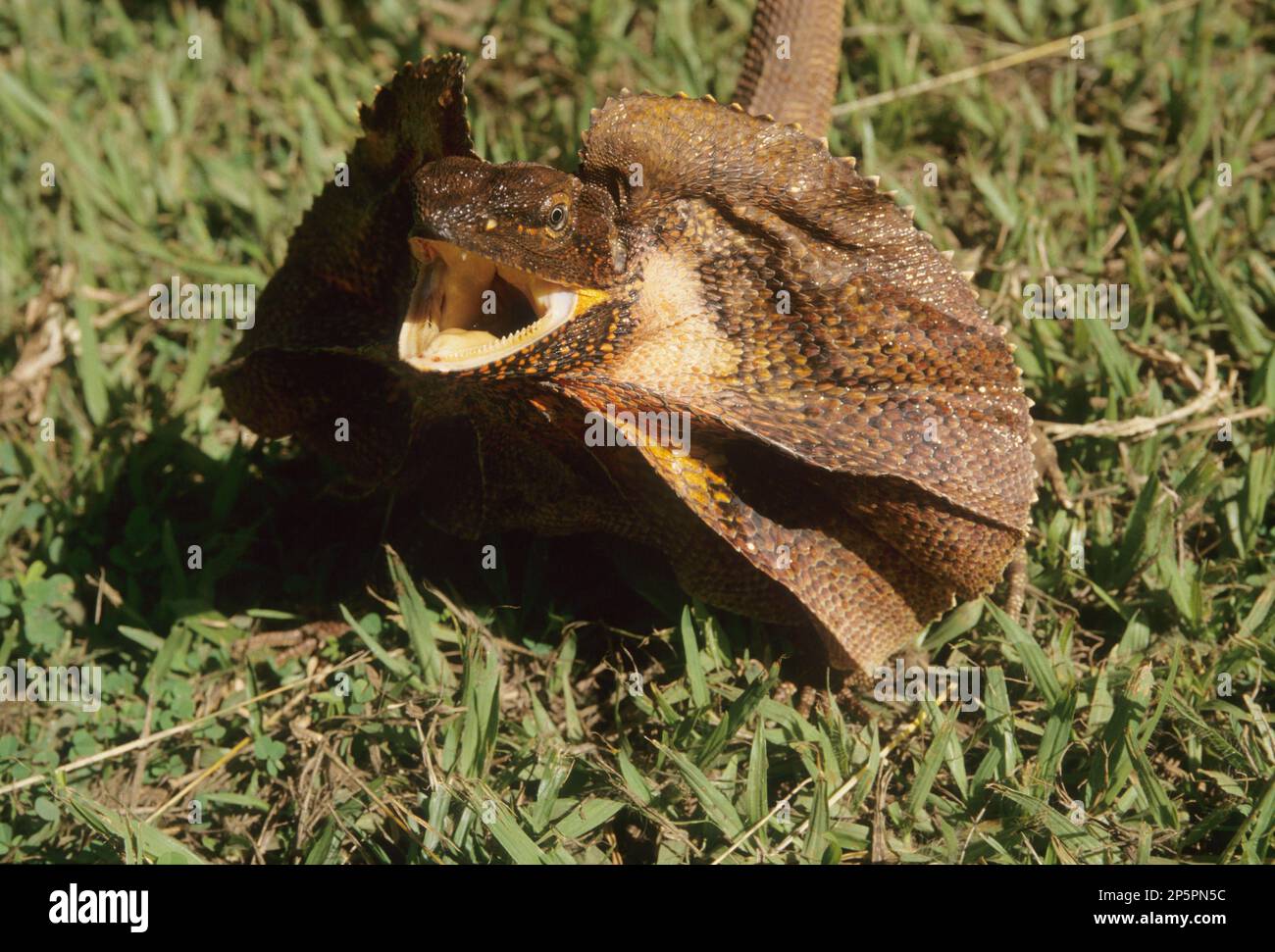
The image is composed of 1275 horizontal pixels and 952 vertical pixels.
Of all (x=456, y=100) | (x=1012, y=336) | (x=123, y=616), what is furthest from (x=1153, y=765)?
(x=123, y=616)

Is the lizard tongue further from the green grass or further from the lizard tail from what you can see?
the lizard tail

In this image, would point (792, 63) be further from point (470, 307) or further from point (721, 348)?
point (470, 307)

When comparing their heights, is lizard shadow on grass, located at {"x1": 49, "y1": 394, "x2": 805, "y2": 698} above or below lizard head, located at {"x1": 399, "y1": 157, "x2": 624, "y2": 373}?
below

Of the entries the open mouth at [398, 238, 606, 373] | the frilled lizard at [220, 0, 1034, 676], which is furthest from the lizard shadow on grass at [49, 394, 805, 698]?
the open mouth at [398, 238, 606, 373]

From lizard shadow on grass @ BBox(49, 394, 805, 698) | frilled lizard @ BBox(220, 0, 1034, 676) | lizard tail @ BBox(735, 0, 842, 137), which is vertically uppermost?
lizard tail @ BBox(735, 0, 842, 137)

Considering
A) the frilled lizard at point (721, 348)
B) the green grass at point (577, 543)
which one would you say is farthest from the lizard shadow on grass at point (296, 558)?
the frilled lizard at point (721, 348)

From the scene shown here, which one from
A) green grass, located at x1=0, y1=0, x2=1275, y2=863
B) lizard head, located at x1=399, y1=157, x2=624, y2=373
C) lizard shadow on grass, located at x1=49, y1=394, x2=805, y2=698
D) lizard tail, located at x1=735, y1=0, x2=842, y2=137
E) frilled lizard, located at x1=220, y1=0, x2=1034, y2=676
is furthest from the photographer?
lizard tail, located at x1=735, y1=0, x2=842, y2=137

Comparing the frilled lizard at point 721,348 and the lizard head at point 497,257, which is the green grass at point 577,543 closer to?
the frilled lizard at point 721,348
